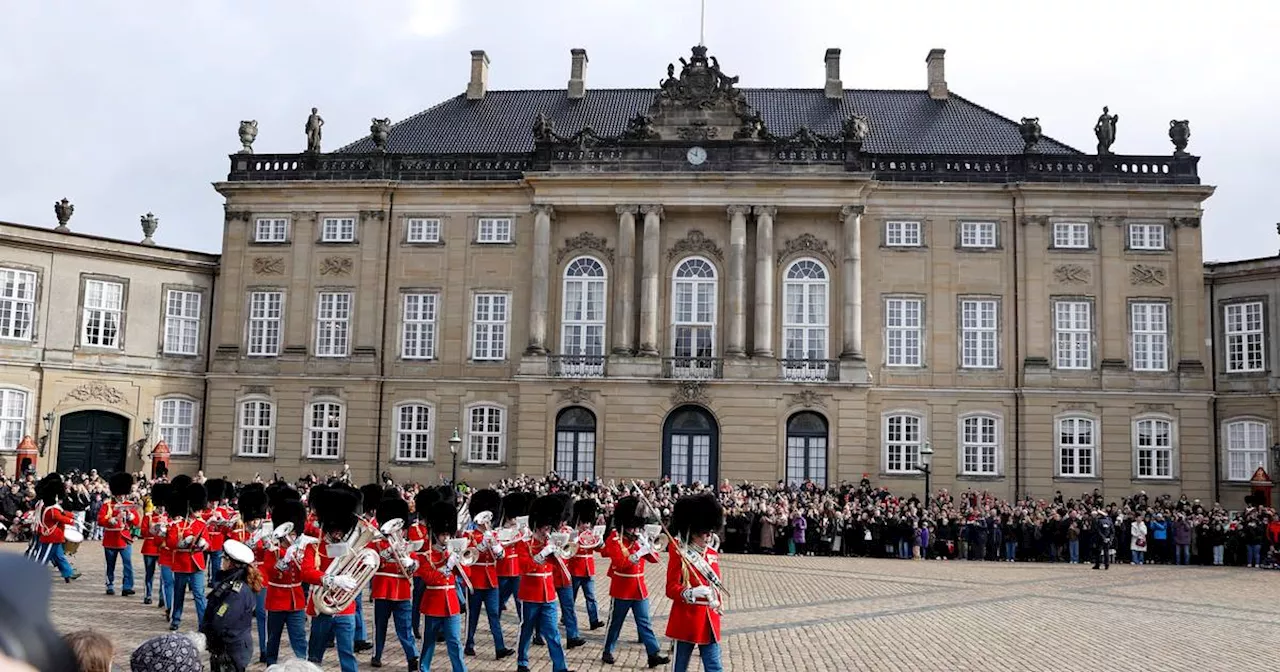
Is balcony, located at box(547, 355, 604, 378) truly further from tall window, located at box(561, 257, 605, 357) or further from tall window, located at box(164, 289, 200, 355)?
tall window, located at box(164, 289, 200, 355)

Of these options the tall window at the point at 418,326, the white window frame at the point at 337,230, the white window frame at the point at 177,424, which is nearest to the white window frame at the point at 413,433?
the tall window at the point at 418,326

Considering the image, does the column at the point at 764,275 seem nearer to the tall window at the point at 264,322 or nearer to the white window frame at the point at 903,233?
the white window frame at the point at 903,233

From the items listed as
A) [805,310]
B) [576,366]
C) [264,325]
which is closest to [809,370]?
[805,310]

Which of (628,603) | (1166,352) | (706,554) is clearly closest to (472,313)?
(1166,352)

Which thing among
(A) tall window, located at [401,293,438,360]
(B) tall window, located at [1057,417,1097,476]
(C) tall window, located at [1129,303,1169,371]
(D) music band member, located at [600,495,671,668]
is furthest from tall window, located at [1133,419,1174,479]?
(D) music band member, located at [600,495,671,668]

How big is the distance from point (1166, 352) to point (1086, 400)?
343 centimetres

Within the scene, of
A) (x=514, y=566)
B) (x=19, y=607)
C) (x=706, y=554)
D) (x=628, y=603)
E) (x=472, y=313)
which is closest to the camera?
(x=19, y=607)

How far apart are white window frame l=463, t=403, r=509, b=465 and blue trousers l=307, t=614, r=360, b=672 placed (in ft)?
96.5

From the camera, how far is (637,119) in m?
40.0

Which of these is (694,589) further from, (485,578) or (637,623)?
(485,578)

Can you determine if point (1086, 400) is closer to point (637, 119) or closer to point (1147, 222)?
point (1147, 222)

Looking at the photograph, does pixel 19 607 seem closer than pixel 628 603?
Yes

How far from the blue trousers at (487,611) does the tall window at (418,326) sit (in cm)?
2801

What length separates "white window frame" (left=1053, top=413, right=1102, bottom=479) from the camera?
1528 inches
